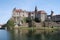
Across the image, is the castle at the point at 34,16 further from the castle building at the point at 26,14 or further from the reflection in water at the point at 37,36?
the reflection in water at the point at 37,36

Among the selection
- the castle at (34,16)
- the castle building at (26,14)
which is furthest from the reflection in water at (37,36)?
the castle building at (26,14)

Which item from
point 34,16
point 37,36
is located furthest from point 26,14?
point 37,36

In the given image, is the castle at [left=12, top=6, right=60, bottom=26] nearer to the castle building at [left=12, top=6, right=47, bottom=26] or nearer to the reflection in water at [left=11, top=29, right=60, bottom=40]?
the castle building at [left=12, top=6, right=47, bottom=26]

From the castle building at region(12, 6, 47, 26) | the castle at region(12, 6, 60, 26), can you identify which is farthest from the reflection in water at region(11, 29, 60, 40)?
the castle building at region(12, 6, 47, 26)

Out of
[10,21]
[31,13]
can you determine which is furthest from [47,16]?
[10,21]

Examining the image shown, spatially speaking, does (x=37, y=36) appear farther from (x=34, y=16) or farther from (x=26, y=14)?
(x=26, y=14)

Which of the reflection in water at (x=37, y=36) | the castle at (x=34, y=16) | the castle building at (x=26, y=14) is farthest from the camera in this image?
the castle building at (x=26, y=14)

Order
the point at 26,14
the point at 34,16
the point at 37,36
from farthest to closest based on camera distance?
the point at 26,14 → the point at 34,16 → the point at 37,36

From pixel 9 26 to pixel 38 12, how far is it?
24.4 metres

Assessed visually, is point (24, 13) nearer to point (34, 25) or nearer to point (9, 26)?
point (9, 26)

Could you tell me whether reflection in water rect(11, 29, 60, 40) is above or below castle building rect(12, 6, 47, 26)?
below

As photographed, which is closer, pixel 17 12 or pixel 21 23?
pixel 21 23

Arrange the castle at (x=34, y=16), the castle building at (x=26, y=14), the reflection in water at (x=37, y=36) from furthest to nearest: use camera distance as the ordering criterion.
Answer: the castle building at (x=26, y=14)
the castle at (x=34, y=16)
the reflection in water at (x=37, y=36)

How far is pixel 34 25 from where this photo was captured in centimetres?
8256
